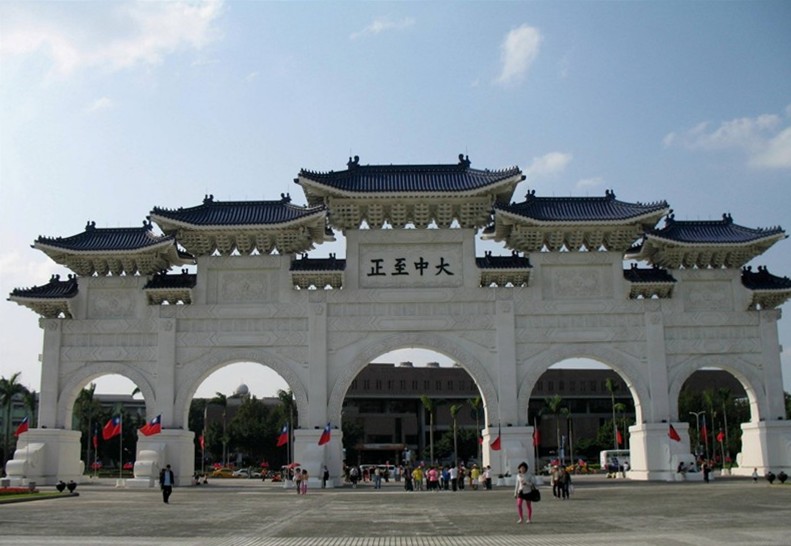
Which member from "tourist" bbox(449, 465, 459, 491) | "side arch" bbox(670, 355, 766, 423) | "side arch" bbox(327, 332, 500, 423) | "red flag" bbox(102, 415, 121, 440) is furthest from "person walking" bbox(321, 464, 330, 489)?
"side arch" bbox(670, 355, 766, 423)

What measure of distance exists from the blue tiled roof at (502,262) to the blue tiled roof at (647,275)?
3.60 m

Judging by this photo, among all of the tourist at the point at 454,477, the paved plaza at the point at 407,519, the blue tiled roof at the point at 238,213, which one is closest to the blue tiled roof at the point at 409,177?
the blue tiled roof at the point at 238,213

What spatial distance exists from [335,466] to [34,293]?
1222 cm

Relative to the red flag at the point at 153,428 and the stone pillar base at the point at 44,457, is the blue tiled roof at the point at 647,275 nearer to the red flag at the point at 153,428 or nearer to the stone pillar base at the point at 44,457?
the red flag at the point at 153,428

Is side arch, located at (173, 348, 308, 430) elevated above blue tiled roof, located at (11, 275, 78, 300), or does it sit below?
below

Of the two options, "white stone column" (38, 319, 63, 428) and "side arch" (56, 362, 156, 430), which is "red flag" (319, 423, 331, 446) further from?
"white stone column" (38, 319, 63, 428)

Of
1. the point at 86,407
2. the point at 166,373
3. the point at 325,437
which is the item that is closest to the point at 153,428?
the point at 166,373

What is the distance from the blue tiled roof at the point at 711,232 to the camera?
29.8 meters

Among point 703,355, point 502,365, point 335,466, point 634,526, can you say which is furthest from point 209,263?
point 634,526

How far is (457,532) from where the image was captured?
13.6 metres

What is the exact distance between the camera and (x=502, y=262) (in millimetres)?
29500

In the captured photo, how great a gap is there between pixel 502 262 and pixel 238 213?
9.47 metres

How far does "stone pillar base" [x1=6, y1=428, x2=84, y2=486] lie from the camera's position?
28.4 m

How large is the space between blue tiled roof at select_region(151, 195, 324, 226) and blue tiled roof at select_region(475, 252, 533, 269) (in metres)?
5.84
